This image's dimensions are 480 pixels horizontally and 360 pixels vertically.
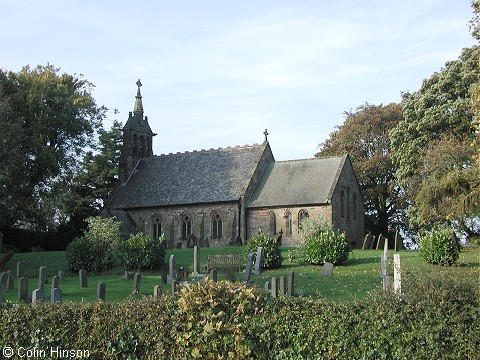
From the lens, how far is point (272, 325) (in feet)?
40.5

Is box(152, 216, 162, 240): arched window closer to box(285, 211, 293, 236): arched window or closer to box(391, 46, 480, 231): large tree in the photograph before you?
box(285, 211, 293, 236): arched window

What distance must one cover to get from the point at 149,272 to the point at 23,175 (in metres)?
12.6

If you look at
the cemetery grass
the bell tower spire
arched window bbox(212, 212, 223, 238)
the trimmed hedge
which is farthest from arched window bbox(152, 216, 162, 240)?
the trimmed hedge

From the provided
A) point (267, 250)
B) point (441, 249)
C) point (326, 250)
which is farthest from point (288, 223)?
point (441, 249)

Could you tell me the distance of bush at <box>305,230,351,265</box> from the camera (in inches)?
1278

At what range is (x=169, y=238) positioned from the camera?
5494 centimetres

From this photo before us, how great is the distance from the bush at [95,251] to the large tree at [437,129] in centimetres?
1839

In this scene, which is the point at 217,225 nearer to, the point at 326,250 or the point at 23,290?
the point at 326,250

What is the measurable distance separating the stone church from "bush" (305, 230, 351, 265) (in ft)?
50.0

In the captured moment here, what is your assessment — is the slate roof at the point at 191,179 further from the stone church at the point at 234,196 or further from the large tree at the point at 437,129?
the large tree at the point at 437,129

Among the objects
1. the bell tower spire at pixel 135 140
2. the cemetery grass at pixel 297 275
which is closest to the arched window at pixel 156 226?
the bell tower spire at pixel 135 140

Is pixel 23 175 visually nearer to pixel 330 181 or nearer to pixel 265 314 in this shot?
pixel 330 181

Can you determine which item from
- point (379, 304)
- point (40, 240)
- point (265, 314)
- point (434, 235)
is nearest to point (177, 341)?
point (265, 314)

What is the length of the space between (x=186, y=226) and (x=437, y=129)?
20.9 metres
